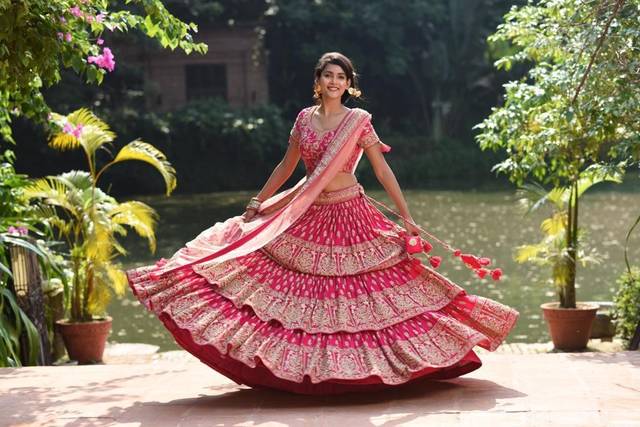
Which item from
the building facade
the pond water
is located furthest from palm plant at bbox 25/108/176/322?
the building facade

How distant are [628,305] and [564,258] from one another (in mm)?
583

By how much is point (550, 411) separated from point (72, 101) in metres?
18.6

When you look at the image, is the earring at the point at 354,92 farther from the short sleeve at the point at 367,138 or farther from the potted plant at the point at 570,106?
the potted plant at the point at 570,106

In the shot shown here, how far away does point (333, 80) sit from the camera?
5.23 meters

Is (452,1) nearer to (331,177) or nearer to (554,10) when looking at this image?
(554,10)

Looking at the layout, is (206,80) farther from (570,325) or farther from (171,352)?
(570,325)

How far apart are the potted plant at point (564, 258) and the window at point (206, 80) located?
18.4 metres

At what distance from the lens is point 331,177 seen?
5230mm

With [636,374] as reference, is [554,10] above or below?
above

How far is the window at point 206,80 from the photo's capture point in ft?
86.0

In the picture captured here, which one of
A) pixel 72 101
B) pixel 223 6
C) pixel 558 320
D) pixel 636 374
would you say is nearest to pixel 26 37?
pixel 636 374

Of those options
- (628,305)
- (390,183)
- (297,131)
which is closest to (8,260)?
(297,131)

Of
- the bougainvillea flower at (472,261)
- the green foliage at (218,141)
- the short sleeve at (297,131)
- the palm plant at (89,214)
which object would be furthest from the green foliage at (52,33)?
the green foliage at (218,141)

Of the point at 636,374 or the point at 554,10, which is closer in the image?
the point at 636,374
